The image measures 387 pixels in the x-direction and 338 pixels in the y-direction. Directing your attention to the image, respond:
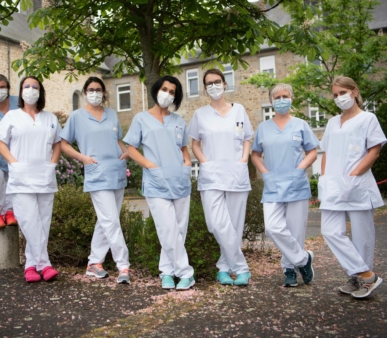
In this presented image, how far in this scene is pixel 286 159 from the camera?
4914mm

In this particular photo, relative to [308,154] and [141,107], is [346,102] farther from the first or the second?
[141,107]

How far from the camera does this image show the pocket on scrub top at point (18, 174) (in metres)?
5.06

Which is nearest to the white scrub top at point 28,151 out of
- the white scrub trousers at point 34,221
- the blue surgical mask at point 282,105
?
the white scrub trousers at point 34,221

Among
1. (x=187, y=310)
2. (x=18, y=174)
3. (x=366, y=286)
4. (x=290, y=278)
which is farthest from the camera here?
(x=18, y=174)

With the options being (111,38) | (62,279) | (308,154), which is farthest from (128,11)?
(62,279)

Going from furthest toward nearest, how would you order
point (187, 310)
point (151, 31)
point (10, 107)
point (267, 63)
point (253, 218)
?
1. point (267, 63)
2. point (253, 218)
3. point (151, 31)
4. point (10, 107)
5. point (187, 310)

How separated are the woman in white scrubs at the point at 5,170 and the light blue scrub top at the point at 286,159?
270cm

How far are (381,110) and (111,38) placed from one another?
12009 millimetres

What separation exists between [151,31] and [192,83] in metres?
23.7

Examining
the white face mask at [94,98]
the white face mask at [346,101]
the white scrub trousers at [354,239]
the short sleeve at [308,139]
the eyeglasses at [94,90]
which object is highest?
the eyeglasses at [94,90]

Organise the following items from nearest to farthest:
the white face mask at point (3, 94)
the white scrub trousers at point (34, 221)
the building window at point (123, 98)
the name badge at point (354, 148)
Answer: the name badge at point (354, 148) < the white scrub trousers at point (34, 221) < the white face mask at point (3, 94) < the building window at point (123, 98)

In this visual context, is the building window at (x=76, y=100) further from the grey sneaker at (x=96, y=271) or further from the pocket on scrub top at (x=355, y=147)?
the pocket on scrub top at (x=355, y=147)

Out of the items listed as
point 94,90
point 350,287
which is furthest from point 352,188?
point 94,90

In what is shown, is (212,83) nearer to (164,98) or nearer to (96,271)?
(164,98)
